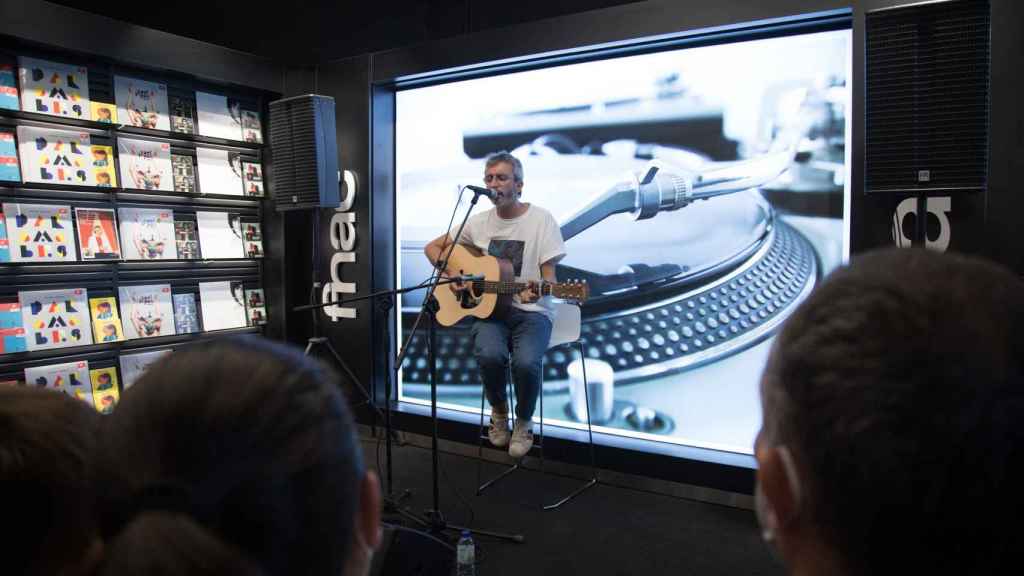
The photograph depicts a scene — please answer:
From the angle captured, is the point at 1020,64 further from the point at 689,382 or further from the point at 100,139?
the point at 100,139

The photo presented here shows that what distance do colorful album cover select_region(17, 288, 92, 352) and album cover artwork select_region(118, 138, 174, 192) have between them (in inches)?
28.6

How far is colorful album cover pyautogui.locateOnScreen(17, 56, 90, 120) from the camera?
10.5ft

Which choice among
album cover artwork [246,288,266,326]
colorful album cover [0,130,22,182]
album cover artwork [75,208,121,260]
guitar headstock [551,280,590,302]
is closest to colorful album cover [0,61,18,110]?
Answer: colorful album cover [0,130,22,182]

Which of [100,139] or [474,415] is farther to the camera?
[474,415]

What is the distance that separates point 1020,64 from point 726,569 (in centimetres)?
242

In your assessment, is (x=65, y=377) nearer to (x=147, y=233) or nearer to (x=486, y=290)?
(x=147, y=233)

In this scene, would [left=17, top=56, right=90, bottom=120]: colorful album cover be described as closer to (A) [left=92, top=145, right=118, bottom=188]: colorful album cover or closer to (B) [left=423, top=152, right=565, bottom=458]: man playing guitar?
(A) [left=92, top=145, right=118, bottom=188]: colorful album cover

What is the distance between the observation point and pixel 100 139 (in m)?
3.52

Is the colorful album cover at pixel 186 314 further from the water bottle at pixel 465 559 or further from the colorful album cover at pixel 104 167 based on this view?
the water bottle at pixel 465 559

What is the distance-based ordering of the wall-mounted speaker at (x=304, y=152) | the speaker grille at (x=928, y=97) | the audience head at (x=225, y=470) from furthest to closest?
the wall-mounted speaker at (x=304, y=152) < the speaker grille at (x=928, y=97) < the audience head at (x=225, y=470)

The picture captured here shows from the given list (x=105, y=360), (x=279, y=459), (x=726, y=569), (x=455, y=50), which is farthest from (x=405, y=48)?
(x=279, y=459)

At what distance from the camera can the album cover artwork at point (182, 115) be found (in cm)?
385

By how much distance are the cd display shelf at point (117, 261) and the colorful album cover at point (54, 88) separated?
0.05 m

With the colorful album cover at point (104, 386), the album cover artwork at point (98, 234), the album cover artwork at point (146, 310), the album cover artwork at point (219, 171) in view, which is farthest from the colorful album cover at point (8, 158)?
the colorful album cover at point (104, 386)
